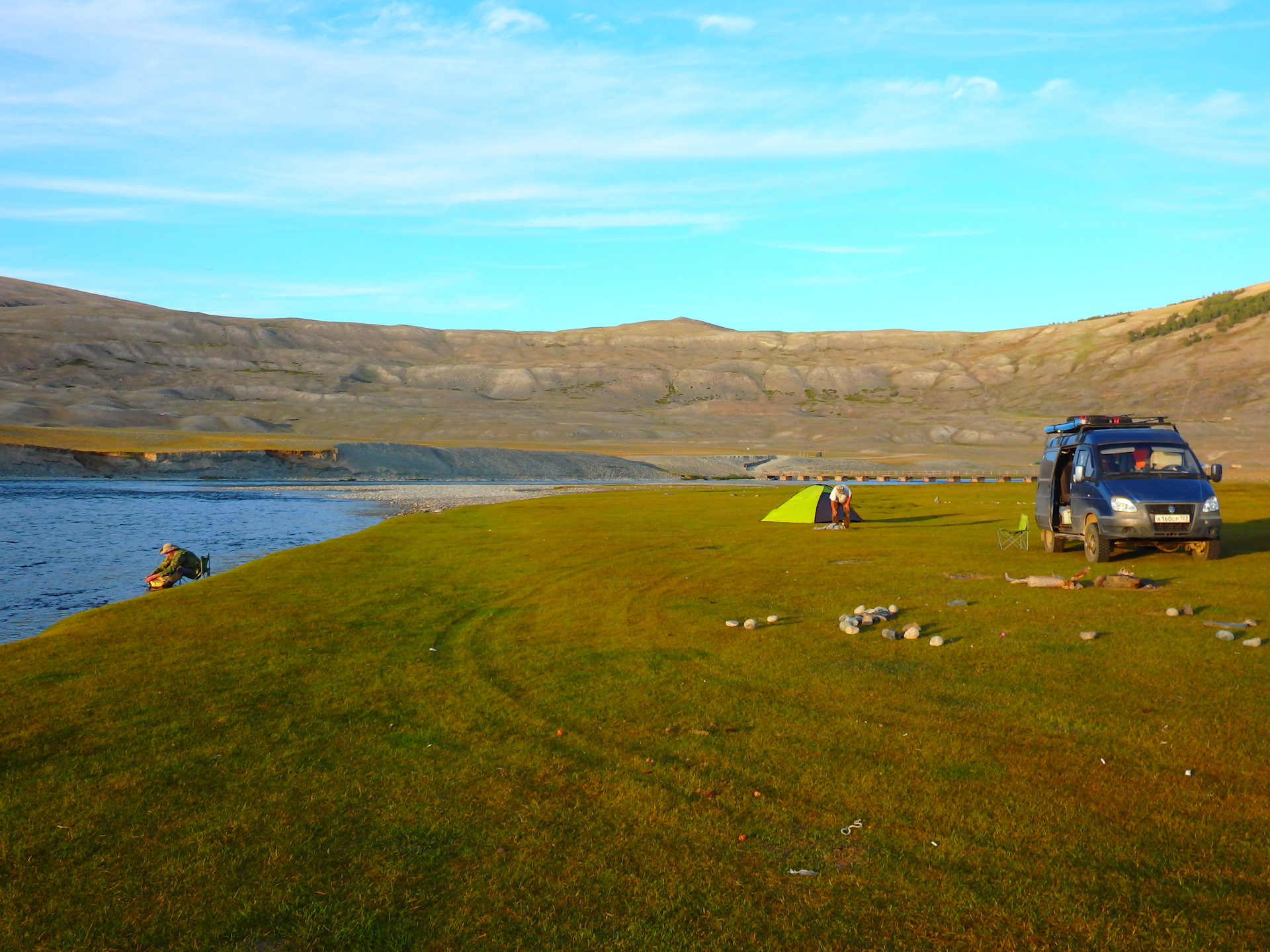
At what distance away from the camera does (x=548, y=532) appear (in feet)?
96.0

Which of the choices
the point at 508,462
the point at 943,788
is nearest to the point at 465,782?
the point at 943,788

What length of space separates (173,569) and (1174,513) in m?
22.5

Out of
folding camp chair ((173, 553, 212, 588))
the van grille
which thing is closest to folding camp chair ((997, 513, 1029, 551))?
the van grille

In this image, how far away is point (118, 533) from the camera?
114 feet

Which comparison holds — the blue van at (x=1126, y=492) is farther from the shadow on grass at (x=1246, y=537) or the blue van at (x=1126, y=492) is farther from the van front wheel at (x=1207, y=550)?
the shadow on grass at (x=1246, y=537)

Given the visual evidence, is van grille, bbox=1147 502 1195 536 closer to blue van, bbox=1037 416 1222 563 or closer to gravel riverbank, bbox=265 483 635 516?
blue van, bbox=1037 416 1222 563

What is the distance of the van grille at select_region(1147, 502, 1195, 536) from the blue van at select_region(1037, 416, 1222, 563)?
14 mm

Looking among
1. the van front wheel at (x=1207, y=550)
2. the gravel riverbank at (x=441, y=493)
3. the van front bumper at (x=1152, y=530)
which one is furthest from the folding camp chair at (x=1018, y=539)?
the gravel riverbank at (x=441, y=493)

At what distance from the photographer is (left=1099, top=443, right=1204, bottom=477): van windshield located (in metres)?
19.9

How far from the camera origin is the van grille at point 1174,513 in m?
18.6

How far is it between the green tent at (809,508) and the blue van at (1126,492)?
9762 millimetres

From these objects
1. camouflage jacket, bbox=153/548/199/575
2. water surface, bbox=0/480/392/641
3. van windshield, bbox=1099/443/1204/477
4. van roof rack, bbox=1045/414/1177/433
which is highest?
van roof rack, bbox=1045/414/1177/433

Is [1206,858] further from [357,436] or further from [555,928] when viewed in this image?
Answer: [357,436]

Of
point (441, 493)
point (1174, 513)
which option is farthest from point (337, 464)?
point (1174, 513)
